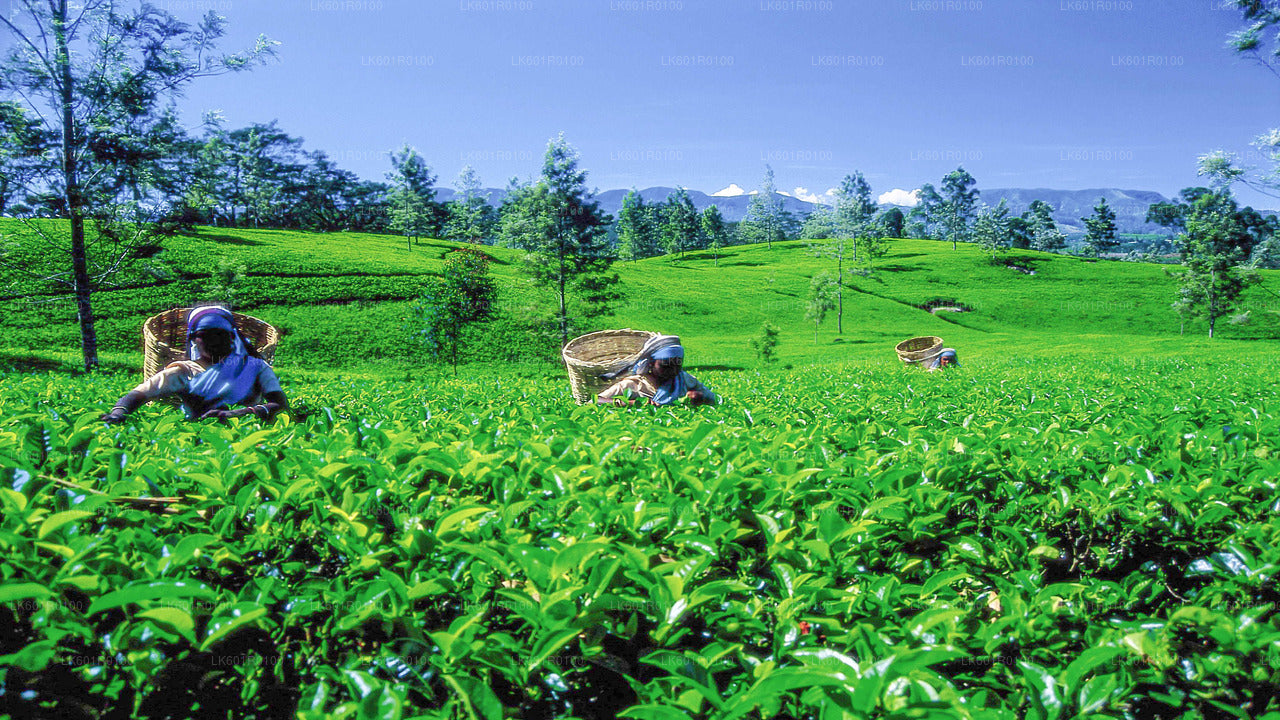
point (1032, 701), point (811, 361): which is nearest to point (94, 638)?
point (1032, 701)

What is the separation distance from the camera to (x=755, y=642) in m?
1.45

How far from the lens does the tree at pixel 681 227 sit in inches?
3172

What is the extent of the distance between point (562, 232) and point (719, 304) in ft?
72.4

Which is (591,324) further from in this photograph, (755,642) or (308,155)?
(308,155)

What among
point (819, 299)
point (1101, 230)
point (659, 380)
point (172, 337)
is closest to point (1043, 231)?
point (1101, 230)

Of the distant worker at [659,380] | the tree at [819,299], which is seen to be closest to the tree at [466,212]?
the tree at [819,299]

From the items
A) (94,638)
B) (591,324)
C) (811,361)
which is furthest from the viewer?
(811,361)

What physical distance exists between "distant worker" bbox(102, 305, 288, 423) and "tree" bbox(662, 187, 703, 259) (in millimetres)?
73759

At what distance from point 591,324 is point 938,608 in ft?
83.5

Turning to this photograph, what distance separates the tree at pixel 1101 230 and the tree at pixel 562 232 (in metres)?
106

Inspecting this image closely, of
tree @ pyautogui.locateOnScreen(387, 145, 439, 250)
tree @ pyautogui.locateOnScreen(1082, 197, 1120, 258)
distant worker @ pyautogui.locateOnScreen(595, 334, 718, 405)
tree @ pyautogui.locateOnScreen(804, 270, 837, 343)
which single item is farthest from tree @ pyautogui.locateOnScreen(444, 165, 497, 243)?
tree @ pyautogui.locateOnScreen(1082, 197, 1120, 258)

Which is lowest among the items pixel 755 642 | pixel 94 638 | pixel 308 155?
pixel 755 642

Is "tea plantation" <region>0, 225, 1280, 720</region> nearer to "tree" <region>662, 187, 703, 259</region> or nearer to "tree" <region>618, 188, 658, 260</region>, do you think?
"tree" <region>662, 187, 703, 259</region>

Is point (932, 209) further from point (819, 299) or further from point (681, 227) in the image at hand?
point (819, 299)
